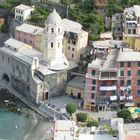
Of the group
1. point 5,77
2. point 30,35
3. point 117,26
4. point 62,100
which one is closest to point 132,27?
point 117,26

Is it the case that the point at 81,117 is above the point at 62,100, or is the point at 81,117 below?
above

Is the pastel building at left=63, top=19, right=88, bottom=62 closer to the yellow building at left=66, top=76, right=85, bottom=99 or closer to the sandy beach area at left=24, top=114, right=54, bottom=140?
the yellow building at left=66, top=76, right=85, bottom=99

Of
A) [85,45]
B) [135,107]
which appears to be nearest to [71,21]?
[85,45]

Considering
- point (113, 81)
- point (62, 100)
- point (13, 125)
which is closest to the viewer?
point (13, 125)

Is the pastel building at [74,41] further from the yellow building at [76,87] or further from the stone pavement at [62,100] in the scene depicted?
the stone pavement at [62,100]

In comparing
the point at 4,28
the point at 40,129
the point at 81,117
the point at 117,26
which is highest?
Answer: the point at 117,26

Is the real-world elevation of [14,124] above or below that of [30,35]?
below

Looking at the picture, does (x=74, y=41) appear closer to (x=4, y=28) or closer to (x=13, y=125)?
(x=4, y=28)

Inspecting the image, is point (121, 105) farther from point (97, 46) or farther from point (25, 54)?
point (25, 54)
